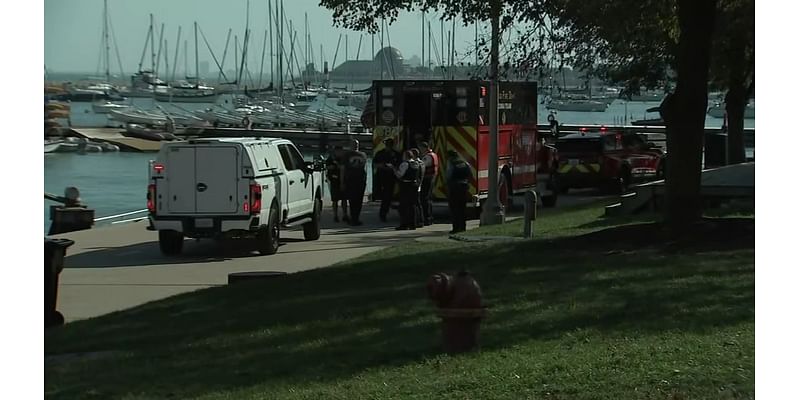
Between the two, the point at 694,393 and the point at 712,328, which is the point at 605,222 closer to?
the point at 712,328

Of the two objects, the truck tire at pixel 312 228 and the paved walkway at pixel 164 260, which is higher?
the truck tire at pixel 312 228

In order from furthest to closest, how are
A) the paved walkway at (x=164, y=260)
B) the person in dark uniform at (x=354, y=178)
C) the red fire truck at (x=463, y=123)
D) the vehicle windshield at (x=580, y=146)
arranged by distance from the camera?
the vehicle windshield at (x=580, y=146)
the red fire truck at (x=463, y=123)
the person in dark uniform at (x=354, y=178)
the paved walkway at (x=164, y=260)

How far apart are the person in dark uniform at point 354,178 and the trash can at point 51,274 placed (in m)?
12.0

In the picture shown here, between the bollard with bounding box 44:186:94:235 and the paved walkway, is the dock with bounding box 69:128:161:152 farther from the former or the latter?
the paved walkway

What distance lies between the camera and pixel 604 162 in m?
→ 31.9

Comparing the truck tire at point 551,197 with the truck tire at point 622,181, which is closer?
the truck tire at point 551,197

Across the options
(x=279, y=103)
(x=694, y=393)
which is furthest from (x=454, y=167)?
(x=279, y=103)

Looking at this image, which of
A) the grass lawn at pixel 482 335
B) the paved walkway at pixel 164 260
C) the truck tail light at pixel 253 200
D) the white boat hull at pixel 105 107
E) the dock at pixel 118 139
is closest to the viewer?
the grass lawn at pixel 482 335

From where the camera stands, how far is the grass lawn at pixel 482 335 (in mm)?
7754

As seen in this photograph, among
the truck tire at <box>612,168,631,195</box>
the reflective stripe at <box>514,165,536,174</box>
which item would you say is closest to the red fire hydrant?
the reflective stripe at <box>514,165,536,174</box>

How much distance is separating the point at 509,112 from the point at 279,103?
157ft

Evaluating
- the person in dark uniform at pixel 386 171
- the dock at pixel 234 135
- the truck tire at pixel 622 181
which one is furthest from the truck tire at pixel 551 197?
the dock at pixel 234 135

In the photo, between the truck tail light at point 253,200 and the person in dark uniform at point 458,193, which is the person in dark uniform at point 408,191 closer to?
the person in dark uniform at point 458,193

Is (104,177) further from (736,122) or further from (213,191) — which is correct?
(213,191)
